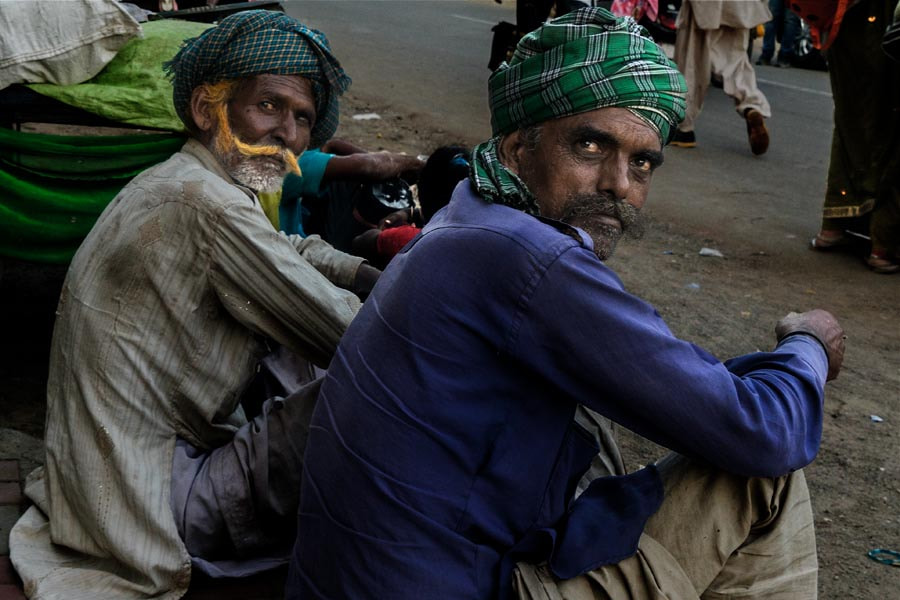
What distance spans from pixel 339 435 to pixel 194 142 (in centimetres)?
127

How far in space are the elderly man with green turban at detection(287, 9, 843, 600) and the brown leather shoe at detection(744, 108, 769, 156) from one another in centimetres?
609

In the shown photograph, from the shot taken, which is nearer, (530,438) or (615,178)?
(530,438)

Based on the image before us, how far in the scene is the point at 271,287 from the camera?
2.61 metres

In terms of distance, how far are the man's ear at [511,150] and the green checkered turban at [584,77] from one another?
1.5 inches

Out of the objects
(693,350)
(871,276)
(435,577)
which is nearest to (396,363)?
(435,577)

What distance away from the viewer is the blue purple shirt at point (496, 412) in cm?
196

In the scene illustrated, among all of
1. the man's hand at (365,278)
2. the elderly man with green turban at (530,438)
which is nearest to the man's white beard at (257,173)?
the man's hand at (365,278)

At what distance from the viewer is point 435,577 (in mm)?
2035

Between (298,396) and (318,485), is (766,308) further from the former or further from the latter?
(318,485)

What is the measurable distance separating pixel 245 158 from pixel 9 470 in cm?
120

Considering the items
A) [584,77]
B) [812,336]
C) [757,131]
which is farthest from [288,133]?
[757,131]

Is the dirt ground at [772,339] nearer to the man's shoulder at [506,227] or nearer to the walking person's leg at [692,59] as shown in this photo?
the man's shoulder at [506,227]

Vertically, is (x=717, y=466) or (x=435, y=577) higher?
(x=717, y=466)

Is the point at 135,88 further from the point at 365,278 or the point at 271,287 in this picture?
the point at 271,287
